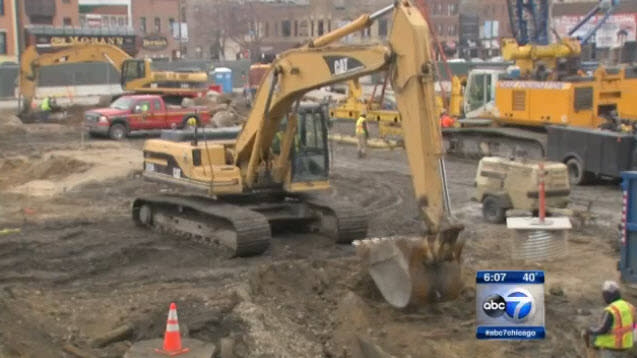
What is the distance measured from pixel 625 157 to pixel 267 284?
1082 centimetres

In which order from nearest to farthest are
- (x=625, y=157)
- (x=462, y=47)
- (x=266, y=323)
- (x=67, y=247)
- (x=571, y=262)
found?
(x=266, y=323) → (x=571, y=262) → (x=67, y=247) → (x=625, y=157) → (x=462, y=47)

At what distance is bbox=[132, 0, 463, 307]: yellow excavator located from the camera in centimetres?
974

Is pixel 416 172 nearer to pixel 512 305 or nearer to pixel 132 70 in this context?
pixel 512 305

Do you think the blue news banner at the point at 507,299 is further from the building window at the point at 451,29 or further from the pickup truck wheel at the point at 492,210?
the building window at the point at 451,29

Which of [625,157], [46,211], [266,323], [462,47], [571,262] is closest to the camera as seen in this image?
[266,323]

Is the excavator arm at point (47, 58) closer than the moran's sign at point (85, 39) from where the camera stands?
Yes

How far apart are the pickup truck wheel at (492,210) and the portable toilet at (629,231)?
4.46 m

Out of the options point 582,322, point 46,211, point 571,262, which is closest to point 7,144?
point 46,211

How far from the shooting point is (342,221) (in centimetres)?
1398

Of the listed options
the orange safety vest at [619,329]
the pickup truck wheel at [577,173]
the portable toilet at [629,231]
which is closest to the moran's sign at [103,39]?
the pickup truck wheel at [577,173]

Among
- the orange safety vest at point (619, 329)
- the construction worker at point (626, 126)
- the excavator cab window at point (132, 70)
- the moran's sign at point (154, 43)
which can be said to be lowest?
the orange safety vest at point (619, 329)

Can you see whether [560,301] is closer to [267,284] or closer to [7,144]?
[267,284]

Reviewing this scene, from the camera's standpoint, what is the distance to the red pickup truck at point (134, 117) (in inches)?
1218

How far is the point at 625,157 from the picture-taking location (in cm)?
1917
